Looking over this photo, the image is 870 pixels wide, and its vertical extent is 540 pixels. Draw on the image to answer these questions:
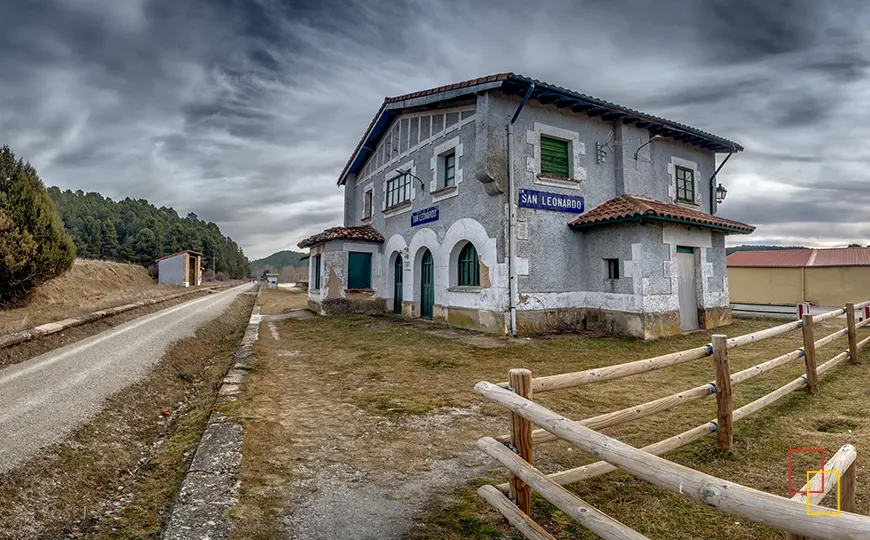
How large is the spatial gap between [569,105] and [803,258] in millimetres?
19835

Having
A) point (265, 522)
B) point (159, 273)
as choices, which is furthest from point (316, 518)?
point (159, 273)

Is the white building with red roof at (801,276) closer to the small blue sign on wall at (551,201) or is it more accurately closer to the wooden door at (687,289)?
the wooden door at (687,289)

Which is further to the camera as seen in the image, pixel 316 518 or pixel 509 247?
pixel 509 247

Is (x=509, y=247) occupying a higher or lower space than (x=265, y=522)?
higher

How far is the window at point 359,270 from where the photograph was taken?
604 inches

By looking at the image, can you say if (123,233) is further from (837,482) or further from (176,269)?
(837,482)

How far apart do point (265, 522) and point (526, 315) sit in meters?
8.21

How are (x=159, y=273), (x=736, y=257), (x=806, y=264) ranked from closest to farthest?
(x=806, y=264), (x=736, y=257), (x=159, y=273)

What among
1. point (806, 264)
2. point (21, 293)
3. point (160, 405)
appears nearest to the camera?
point (160, 405)

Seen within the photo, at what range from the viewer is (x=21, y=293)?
1337 centimetres

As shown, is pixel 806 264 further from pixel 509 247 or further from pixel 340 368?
pixel 340 368

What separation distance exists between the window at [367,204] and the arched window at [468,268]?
23.1 feet

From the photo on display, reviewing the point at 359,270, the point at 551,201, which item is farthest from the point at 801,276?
the point at 359,270

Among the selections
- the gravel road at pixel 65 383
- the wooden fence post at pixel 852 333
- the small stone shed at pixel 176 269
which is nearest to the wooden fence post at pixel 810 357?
the wooden fence post at pixel 852 333
